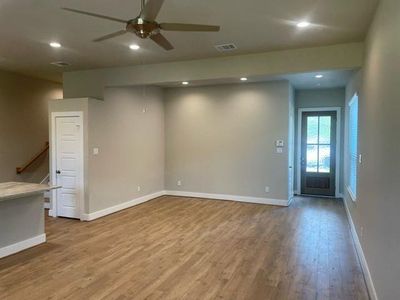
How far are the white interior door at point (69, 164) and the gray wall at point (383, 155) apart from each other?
4.79m

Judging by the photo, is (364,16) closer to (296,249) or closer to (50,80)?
(296,249)

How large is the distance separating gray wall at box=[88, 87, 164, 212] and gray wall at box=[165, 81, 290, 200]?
462 millimetres

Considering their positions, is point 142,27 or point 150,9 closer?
point 150,9

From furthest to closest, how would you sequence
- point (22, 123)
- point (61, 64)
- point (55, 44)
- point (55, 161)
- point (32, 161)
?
point (32, 161), point (22, 123), point (55, 161), point (61, 64), point (55, 44)

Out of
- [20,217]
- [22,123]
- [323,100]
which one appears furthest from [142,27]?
[323,100]

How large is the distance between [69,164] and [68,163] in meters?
0.03

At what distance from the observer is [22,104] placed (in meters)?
7.21

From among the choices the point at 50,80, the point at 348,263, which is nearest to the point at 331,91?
the point at 348,263

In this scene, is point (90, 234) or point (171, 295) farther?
point (90, 234)

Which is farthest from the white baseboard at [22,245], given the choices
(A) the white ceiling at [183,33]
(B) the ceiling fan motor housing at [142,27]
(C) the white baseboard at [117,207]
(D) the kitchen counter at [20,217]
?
(B) the ceiling fan motor housing at [142,27]

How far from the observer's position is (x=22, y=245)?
4.22 m

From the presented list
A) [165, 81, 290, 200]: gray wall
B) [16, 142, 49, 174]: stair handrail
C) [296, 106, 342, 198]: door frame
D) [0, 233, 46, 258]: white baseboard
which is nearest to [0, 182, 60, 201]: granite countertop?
[0, 233, 46, 258]: white baseboard

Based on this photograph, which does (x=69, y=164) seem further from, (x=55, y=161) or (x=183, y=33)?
(x=183, y=33)

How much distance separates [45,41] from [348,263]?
514cm
